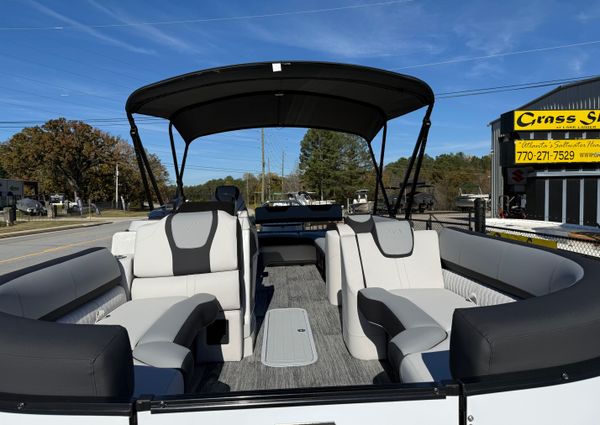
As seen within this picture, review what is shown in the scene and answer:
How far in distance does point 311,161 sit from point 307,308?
99.2 ft

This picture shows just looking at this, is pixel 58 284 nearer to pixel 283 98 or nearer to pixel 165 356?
pixel 165 356

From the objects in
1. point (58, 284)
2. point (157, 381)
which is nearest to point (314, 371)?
point (157, 381)

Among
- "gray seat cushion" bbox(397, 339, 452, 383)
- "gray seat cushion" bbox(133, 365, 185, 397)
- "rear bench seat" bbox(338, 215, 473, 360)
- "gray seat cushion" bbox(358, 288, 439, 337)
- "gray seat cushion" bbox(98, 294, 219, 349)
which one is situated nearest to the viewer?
"gray seat cushion" bbox(133, 365, 185, 397)

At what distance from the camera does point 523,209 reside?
19.4 meters

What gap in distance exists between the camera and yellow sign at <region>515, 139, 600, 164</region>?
17531 millimetres

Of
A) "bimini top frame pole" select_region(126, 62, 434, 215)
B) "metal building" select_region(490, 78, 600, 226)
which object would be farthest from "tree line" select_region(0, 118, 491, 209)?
"bimini top frame pole" select_region(126, 62, 434, 215)

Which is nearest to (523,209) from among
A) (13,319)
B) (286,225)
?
(286,225)

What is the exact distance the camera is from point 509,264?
2.45 metres

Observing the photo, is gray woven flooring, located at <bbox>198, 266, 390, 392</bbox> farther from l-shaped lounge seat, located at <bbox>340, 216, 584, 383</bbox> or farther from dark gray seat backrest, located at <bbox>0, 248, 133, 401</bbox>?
dark gray seat backrest, located at <bbox>0, 248, 133, 401</bbox>

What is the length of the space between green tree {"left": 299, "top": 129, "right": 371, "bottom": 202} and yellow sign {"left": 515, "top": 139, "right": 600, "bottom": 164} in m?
13.9

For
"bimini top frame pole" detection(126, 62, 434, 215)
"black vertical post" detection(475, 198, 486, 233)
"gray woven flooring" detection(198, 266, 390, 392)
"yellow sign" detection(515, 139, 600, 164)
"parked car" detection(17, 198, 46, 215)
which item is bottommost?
"gray woven flooring" detection(198, 266, 390, 392)

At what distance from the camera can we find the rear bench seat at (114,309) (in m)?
1.63

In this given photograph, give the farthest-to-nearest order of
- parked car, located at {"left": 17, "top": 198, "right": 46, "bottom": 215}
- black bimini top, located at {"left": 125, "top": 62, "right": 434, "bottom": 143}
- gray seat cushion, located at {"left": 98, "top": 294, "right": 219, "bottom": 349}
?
parked car, located at {"left": 17, "top": 198, "right": 46, "bottom": 215}, black bimini top, located at {"left": 125, "top": 62, "right": 434, "bottom": 143}, gray seat cushion, located at {"left": 98, "top": 294, "right": 219, "bottom": 349}

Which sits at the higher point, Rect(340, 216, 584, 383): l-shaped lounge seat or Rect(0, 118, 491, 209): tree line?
Rect(0, 118, 491, 209): tree line
